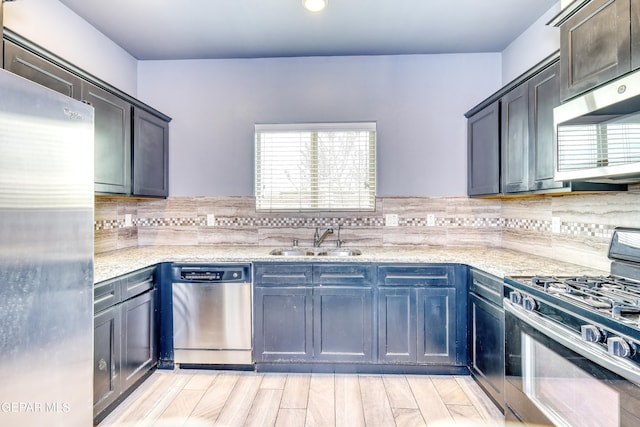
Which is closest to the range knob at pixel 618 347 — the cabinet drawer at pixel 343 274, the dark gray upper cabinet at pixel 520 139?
the dark gray upper cabinet at pixel 520 139

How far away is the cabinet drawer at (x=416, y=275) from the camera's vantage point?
2.49 metres

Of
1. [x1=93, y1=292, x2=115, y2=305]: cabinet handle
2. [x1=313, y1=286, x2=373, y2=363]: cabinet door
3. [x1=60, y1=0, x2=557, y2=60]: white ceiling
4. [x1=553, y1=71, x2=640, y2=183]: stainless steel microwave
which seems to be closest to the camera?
[x1=553, y1=71, x2=640, y2=183]: stainless steel microwave

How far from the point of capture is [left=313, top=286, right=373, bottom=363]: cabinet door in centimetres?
251

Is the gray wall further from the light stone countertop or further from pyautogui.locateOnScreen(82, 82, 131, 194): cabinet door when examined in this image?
pyautogui.locateOnScreen(82, 82, 131, 194): cabinet door

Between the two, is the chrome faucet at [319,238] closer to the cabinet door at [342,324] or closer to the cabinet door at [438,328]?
the cabinet door at [342,324]

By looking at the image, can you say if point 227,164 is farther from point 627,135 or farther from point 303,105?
point 627,135

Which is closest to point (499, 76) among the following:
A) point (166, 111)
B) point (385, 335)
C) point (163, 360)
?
point (385, 335)

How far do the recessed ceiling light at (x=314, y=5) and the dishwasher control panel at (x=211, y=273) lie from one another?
191cm

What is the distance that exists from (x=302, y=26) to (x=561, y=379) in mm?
2778

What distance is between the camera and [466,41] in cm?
292

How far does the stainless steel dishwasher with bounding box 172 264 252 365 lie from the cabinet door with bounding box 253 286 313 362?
0.28 feet

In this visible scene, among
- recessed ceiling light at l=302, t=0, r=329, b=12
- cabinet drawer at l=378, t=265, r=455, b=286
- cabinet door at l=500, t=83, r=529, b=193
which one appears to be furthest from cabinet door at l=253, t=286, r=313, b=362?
recessed ceiling light at l=302, t=0, r=329, b=12

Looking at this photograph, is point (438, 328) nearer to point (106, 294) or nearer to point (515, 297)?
point (515, 297)

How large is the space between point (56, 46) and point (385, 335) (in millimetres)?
3154
